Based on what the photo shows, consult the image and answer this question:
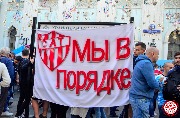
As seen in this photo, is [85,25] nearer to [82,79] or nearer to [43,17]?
[82,79]

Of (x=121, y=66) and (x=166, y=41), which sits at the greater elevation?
(x=166, y=41)

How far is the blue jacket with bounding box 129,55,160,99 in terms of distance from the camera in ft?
13.5

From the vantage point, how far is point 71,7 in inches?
807

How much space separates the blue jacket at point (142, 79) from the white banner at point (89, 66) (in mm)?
259

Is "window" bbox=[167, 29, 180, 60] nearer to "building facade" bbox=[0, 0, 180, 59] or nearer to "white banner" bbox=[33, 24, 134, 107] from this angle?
"building facade" bbox=[0, 0, 180, 59]

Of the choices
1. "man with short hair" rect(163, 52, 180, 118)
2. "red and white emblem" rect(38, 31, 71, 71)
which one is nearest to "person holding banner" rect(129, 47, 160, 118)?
"man with short hair" rect(163, 52, 180, 118)

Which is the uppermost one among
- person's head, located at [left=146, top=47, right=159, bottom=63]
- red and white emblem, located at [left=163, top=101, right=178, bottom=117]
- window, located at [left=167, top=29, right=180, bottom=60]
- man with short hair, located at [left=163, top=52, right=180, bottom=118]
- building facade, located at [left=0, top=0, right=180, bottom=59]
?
building facade, located at [left=0, top=0, right=180, bottom=59]

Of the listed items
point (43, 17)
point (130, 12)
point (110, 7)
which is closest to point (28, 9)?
point (43, 17)

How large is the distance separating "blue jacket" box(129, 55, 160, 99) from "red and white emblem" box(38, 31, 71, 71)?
116 cm

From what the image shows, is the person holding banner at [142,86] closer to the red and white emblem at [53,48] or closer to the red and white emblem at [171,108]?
the red and white emblem at [171,108]

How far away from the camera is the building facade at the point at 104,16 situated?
1927 cm

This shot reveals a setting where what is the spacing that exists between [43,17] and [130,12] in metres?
5.69

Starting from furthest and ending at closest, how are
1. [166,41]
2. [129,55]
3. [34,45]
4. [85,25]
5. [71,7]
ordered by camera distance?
[71,7] < [166,41] < [34,45] < [85,25] < [129,55]

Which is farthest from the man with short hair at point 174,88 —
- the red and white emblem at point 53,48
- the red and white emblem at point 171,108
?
the red and white emblem at point 53,48
